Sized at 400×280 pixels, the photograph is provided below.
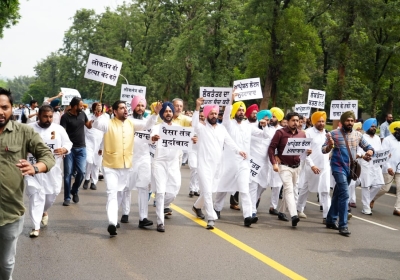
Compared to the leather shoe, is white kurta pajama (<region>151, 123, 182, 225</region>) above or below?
above

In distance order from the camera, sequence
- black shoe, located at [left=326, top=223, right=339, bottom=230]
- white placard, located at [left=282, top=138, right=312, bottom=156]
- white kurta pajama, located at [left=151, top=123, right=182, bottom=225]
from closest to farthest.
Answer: white kurta pajama, located at [left=151, top=123, right=182, bottom=225] → white placard, located at [left=282, top=138, right=312, bottom=156] → black shoe, located at [left=326, top=223, right=339, bottom=230]

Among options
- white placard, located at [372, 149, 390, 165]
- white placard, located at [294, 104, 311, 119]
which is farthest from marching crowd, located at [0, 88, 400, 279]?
white placard, located at [294, 104, 311, 119]

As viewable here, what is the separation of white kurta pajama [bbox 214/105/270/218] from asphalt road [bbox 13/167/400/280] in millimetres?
543

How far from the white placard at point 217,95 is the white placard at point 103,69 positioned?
3423mm

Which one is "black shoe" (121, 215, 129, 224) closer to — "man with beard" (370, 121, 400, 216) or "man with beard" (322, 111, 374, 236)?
"man with beard" (322, 111, 374, 236)

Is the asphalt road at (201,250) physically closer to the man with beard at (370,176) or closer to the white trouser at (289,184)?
the white trouser at (289,184)

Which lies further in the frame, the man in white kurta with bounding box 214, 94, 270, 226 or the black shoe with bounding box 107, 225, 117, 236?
the man in white kurta with bounding box 214, 94, 270, 226

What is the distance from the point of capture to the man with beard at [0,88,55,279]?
4.61m

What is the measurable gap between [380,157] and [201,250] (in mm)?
5855

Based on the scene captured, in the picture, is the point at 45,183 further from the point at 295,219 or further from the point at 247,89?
the point at 247,89

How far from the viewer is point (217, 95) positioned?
427 inches

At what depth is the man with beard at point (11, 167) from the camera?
4.61m

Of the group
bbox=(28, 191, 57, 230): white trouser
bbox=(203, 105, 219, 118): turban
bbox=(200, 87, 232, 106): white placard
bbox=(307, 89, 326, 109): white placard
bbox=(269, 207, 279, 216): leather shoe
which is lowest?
bbox=(269, 207, 279, 216): leather shoe

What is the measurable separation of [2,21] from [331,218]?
2668 centimetres
